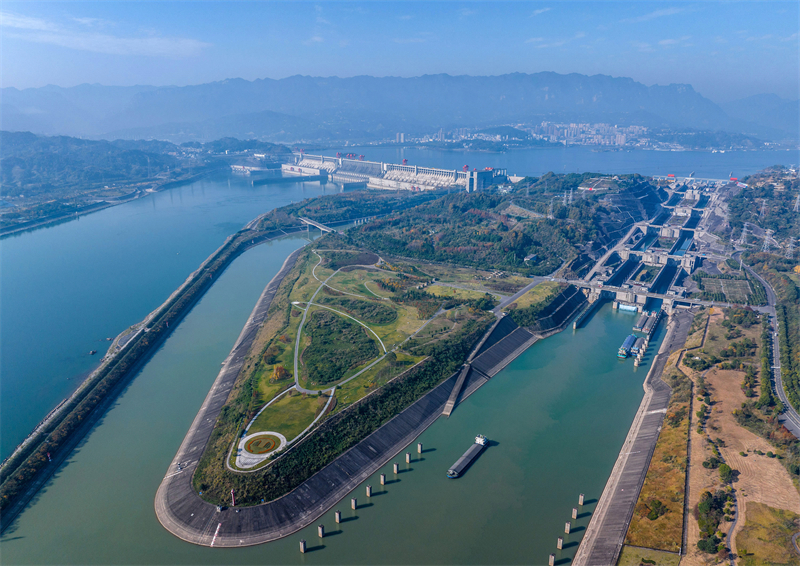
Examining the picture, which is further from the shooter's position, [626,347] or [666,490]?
[626,347]

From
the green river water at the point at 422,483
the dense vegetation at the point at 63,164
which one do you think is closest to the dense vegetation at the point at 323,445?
the green river water at the point at 422,483

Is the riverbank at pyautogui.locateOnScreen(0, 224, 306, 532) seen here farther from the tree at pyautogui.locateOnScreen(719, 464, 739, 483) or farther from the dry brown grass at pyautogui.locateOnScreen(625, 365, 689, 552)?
the tree at pyautogui.locateOnScreen(719, 464, 739, 483)

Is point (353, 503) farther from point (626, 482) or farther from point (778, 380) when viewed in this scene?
point (778, 380)

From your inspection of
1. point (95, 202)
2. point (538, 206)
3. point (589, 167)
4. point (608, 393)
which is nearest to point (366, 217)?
point (538, 206)

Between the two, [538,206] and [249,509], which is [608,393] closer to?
[249,509]

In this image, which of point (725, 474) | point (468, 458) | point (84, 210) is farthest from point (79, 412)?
point (84, 210)

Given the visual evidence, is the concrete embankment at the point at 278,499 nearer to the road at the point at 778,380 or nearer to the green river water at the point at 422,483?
the green river water at the point at 422,483
